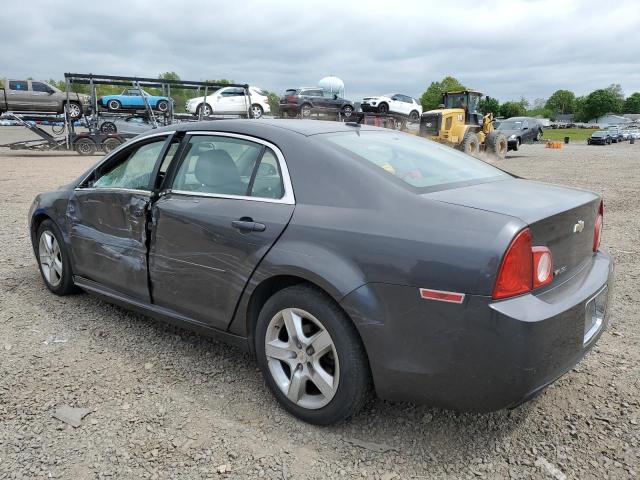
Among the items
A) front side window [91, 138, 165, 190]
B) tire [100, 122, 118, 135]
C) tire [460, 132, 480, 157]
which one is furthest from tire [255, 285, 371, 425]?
tire [100, 122, 118, 135]

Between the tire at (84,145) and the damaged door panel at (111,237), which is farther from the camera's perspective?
the tire at (84,145)

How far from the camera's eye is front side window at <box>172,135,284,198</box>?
2.98 metres

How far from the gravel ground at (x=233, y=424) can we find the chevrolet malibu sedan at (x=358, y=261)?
10.1 inches

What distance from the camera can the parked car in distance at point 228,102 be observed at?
79.8 ft

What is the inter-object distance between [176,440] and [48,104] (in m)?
24.8

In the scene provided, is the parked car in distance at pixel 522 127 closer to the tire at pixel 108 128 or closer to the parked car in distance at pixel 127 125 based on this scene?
the parked car in distance at pixel 127 125

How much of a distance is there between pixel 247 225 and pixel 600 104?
163 m

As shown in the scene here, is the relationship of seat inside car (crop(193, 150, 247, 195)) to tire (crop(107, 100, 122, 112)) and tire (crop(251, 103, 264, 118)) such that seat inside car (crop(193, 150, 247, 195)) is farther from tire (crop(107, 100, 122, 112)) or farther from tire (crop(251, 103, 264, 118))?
tire (crop(251, 103, 264, 118))

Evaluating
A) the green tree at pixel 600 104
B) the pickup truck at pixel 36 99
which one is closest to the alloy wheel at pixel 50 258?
the pickup truck at pixel 36 99

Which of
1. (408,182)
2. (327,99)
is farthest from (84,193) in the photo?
(327,99)

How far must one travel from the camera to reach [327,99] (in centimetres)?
3003

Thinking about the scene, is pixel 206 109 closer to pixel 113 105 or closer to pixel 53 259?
pixel 113 105

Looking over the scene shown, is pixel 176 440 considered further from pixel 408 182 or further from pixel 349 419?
pixel 408 182

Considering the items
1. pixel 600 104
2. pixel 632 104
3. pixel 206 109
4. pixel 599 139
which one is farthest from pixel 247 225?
pixel 632 104
